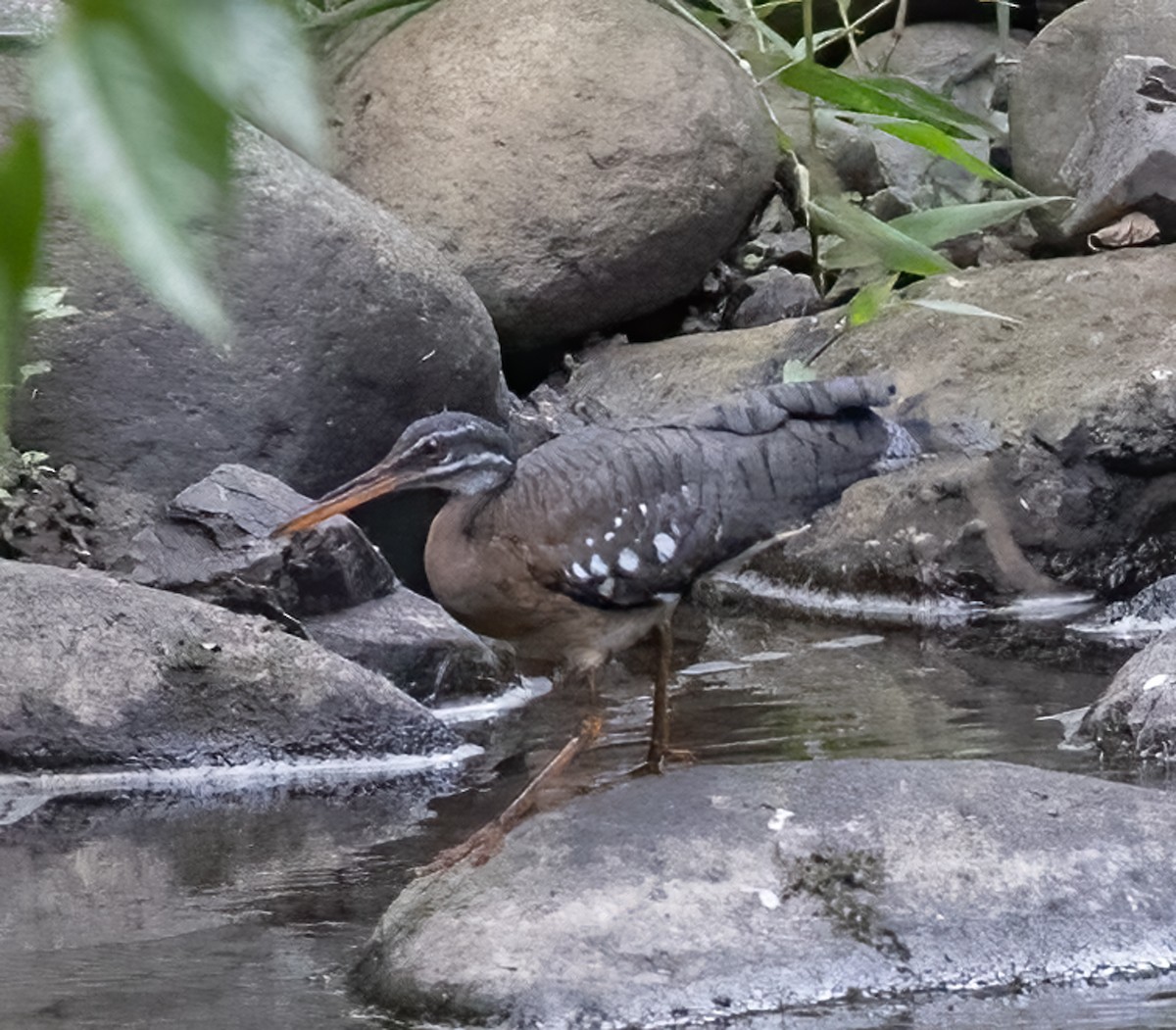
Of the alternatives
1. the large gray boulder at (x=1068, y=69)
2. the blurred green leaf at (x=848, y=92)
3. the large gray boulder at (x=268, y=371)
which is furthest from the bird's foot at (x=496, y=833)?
the large gray boulder at (x=1068, y=69)

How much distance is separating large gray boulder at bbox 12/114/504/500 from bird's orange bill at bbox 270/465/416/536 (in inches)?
108

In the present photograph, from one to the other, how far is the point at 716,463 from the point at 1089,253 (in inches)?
199

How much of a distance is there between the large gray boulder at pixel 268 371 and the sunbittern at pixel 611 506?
2.74m

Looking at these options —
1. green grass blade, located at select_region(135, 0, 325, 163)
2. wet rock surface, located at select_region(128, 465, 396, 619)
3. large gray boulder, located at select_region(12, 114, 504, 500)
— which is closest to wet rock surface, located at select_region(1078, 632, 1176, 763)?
wet rock surface, located at select_region(128, 465, 396, 619)

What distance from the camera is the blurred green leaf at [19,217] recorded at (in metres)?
0.53

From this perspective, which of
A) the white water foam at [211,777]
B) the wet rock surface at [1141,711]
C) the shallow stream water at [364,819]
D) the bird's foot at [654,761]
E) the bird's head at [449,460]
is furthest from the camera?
the white water foam at [211,777]

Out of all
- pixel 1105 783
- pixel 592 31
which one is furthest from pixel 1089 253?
pixel 1105 783

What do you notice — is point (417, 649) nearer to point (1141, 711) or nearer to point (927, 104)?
point (1141, 711)

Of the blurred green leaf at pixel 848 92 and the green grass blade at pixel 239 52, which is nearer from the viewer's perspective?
the green grass blade at pixel 239 52

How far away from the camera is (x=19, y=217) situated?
0.53m

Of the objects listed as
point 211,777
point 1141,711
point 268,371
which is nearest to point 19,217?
point 1141,711

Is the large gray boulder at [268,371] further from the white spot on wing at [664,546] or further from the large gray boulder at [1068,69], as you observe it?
the large gray boulder at [1068,69]

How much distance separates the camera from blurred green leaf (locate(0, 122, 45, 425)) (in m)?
0.53

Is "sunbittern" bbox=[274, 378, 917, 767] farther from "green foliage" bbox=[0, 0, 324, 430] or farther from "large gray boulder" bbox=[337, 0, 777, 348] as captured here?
"large gray boulder" bbox=[337, 0, 777, 348]
